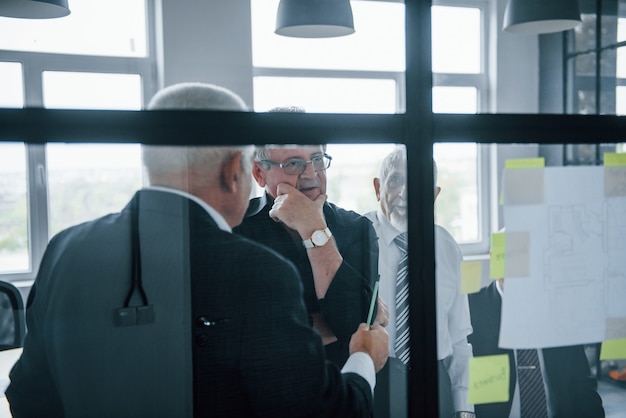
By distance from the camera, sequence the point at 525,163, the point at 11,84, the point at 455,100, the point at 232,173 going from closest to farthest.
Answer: the point at 11,84, the point at 232,173, the point at 455,100, the point at 525,163

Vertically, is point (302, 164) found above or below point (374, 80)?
below

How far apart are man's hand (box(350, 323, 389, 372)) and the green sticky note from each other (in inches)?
10.3

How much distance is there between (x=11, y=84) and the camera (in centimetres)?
93

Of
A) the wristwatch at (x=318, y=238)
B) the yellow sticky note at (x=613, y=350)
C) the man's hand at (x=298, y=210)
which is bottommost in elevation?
the yellow sticky note at (x=613, y=350)

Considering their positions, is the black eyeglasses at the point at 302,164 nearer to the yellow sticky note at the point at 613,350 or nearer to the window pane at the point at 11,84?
the window pane at the point at 11,84

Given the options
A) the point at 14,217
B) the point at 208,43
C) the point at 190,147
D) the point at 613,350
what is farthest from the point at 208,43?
the point at 613,350

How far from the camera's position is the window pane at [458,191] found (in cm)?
118

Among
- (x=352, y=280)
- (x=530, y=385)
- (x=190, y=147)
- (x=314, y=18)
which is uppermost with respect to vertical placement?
(x=314, y=18)

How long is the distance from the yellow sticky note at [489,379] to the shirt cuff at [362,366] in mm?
240

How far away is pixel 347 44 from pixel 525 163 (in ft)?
1.41

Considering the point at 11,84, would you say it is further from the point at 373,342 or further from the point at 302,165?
the point at 373,342

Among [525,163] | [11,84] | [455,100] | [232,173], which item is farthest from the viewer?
[525,163]

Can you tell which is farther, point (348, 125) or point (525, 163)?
point (525, 163)

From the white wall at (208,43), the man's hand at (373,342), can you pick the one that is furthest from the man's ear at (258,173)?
Answer: the man's hand at (373,342)
